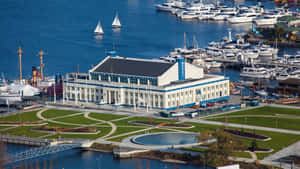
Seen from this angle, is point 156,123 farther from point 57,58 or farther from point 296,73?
point 57,58

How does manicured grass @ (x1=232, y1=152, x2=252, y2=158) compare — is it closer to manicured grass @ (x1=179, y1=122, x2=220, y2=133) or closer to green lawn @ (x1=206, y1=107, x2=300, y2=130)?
manicured grass @ (x1=179, y1=122, x2=220, y2=133)

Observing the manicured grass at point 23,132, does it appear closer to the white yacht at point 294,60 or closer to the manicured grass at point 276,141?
the manicured grass at point 276,141

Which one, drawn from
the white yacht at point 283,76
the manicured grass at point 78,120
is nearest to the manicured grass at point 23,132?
the manicured grass at point 78,120

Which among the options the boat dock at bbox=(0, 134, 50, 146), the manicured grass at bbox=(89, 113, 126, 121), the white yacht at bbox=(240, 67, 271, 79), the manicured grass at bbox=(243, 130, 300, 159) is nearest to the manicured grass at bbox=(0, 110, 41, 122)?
the manicured grass at bbox=(89, 113, 126, 121)

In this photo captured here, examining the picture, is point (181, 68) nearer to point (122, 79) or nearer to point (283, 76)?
point (122, 79)

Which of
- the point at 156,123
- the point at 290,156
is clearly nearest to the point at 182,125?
the point at 156,123
